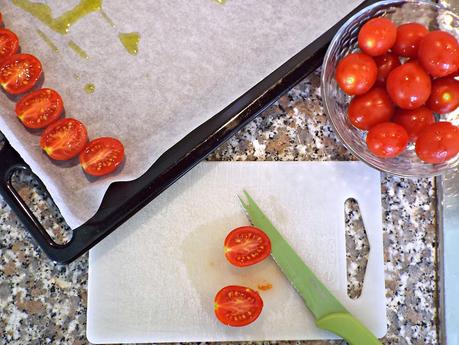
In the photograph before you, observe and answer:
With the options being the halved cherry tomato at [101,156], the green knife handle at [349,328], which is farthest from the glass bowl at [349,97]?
the halved cherry tomato at [101,156]

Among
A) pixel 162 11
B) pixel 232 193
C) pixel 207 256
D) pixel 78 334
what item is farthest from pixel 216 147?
pixel 78 334

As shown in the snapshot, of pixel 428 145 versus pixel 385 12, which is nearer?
pixel 428 145

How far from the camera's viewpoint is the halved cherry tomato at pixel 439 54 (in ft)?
2.90

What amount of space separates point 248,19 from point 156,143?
33 centimetres

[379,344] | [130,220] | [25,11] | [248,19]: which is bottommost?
[379,344]

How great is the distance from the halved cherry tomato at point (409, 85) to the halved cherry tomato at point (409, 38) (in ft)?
0.15

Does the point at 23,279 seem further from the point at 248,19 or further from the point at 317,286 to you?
the point at 248,19

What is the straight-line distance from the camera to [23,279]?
0.98 metres

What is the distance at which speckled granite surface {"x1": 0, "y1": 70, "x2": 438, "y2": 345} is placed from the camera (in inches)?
38.0

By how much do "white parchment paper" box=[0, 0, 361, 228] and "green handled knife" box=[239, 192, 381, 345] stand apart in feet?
0.84

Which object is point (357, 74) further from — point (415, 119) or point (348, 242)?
point (348, 242)

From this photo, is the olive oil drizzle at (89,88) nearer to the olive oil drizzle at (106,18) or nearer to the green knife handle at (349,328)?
the olive oil drizzle at (106,18)

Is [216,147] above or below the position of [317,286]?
above

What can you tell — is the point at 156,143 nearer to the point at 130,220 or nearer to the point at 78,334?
the point at 130,220
